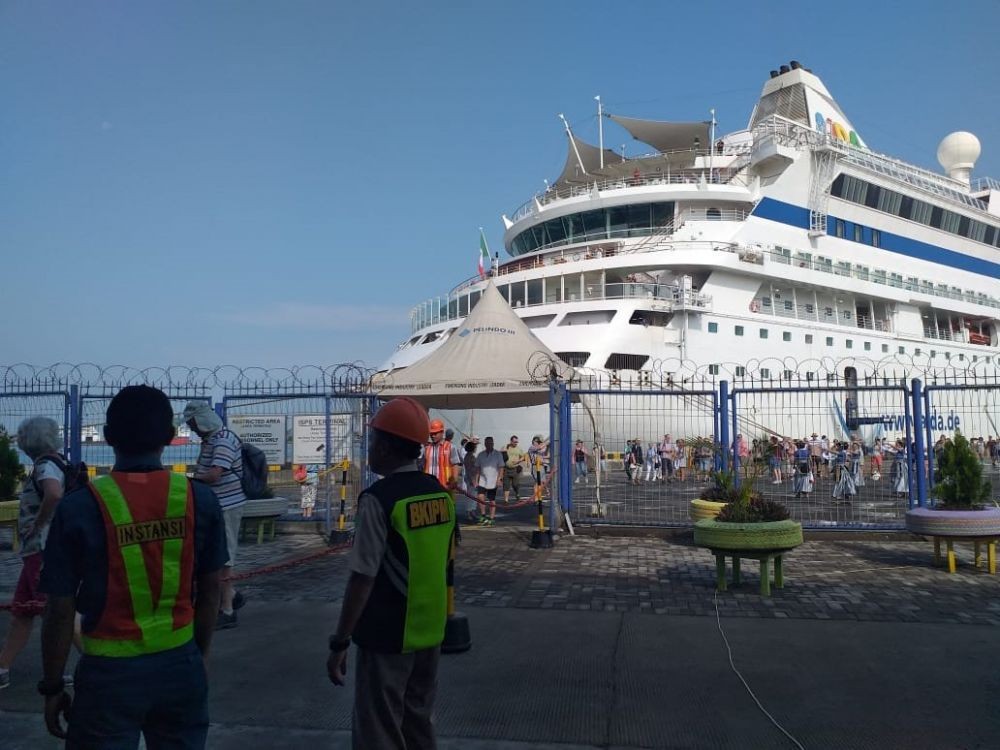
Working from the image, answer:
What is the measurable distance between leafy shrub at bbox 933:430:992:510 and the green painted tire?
2.34 metres

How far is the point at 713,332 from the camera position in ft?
80.6

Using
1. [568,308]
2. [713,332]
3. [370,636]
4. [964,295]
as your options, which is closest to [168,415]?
[370,636]

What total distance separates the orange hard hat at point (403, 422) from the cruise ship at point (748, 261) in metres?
17.3

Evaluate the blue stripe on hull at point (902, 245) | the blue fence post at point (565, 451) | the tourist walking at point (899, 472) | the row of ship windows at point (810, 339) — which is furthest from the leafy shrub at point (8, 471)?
the blue stripe on hull at point (902, 245)

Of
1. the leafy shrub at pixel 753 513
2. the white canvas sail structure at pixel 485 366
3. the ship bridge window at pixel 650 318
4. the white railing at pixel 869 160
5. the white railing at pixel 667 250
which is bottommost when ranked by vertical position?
the leafy shrub at pixel 753 513

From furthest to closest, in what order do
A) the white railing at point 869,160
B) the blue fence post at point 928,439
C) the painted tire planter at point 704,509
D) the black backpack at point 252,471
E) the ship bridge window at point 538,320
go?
the white railing at point 869,160 < the ship bridge window at point 538,320 < the blue fence post at point 928,439 < the painted tire planter at point 704,509 < the black backpack at point 252,471

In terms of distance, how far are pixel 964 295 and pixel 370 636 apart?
39.1 metres

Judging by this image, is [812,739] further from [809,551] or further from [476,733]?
[809,551]

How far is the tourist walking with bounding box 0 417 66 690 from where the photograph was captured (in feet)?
13.9

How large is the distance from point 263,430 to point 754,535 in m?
7.19

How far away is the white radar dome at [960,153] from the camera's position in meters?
41.2

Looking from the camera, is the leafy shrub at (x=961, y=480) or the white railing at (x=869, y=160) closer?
the leafy shrub at (x=961, y=480)

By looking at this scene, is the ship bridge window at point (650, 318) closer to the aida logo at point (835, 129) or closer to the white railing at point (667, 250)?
the white railing at point (667, 250)

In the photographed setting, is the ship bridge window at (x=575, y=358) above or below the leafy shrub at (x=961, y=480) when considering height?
above
